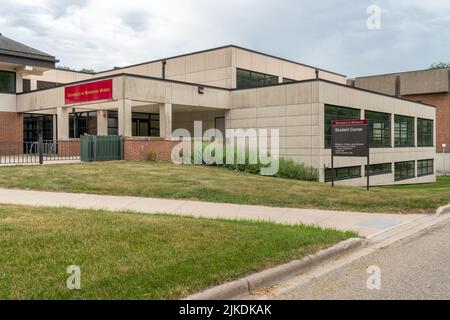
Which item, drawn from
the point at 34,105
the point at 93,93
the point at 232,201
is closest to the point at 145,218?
the point at 232,201

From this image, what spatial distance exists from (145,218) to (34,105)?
25100mm

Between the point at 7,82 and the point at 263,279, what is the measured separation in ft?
107

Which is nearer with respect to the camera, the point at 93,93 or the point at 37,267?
the point at 37,267

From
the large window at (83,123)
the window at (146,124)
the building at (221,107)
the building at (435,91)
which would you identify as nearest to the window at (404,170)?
the building at (221,107)

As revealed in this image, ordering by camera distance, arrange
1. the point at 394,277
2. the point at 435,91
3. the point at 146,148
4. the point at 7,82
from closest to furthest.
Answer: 1. the point at 394,277
2. the point at 146,148
3. the point at 7,82
4. the point at 435,91

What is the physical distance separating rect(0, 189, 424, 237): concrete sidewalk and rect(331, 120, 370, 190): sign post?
4.55m

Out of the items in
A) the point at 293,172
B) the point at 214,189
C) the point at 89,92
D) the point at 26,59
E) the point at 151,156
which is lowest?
the point at 214,189

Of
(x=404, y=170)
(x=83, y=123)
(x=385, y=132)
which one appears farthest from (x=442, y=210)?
(x=83, y=123)

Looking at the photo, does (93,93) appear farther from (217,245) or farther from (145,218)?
(217,245)

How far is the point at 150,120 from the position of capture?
1453 inches

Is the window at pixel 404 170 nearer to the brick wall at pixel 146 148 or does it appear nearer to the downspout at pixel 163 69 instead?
the downspout at pixel 163 69

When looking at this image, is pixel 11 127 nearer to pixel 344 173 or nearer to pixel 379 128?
pixel 344 173

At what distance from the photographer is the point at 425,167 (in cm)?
4253

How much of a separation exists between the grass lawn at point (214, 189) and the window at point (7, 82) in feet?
57.9
